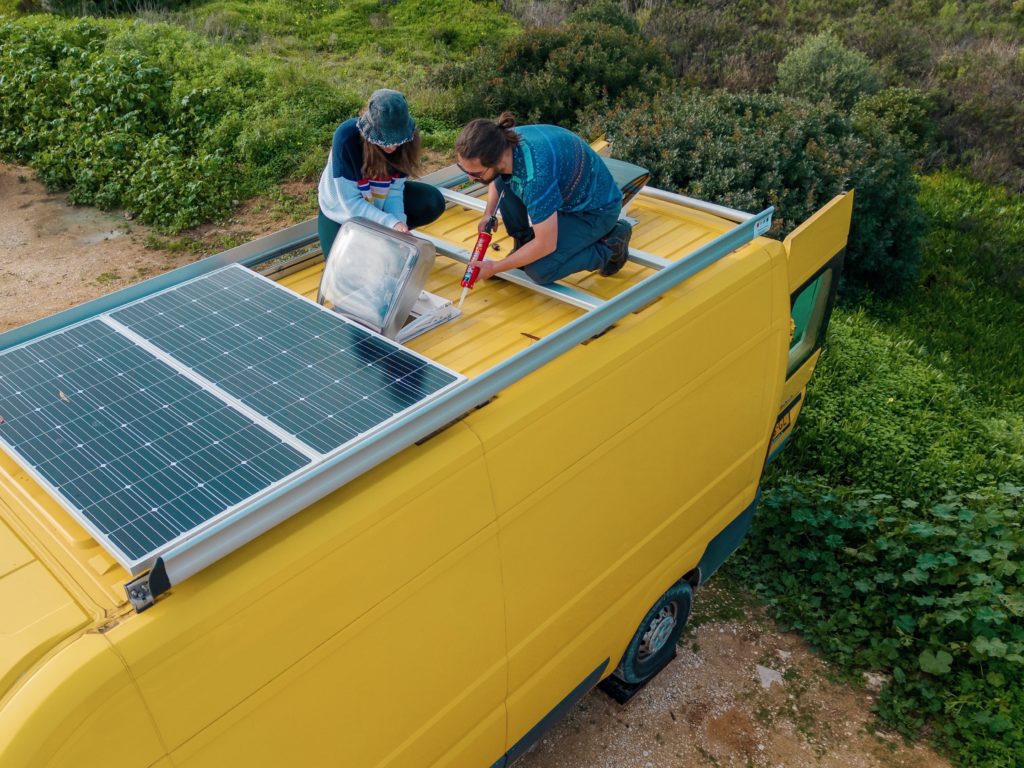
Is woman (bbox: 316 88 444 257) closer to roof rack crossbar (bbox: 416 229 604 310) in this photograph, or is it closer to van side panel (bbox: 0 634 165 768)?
roof rack crossbar (bbox: 416 229 604 310)

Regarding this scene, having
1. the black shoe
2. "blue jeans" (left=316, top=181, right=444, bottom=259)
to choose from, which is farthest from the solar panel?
the black shoe

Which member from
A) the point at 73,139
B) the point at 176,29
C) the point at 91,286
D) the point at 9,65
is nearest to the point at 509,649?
the point at 91,286

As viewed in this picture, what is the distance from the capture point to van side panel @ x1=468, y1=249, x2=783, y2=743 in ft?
10.9

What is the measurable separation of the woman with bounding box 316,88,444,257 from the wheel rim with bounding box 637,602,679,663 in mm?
2544

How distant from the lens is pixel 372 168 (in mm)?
4270

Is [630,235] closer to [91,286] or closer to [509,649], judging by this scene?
[509,649]

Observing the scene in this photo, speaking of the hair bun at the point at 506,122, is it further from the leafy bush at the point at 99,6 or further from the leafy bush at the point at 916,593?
the leafy bush at the point at 99,6

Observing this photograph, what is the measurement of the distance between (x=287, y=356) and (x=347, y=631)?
3.81 feet

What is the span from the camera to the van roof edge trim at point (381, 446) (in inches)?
93.3

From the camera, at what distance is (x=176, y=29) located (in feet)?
43.9

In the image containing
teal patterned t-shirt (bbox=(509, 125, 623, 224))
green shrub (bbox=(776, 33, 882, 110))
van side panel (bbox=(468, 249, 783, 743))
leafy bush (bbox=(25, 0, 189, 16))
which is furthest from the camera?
leafy bush (bbox=(25, 0, 189, 16))

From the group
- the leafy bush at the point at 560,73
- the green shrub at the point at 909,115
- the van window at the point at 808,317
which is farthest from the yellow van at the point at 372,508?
the green shrub at the point at 909,115

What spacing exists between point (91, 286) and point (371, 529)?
730cm

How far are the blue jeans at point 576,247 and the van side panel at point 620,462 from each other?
1.51 ft
